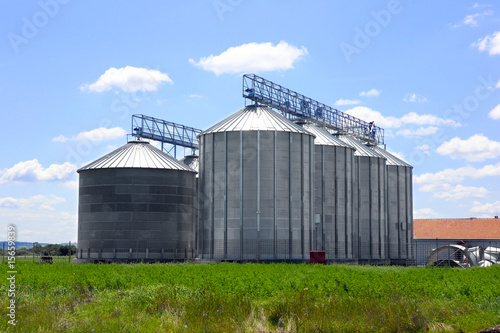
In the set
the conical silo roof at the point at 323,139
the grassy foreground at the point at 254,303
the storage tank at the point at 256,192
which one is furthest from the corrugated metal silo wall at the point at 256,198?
the grassy foreground at the point at 254,303

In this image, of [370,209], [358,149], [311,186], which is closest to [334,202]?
[311,186]

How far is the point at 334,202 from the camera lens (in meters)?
56.5

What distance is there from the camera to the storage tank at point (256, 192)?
47.3m

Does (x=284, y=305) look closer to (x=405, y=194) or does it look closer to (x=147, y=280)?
(x=147, y=280)

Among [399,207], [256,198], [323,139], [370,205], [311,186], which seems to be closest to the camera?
[256,198]

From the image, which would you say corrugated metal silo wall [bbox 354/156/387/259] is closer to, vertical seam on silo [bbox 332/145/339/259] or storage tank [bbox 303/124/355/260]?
storage tank [bbox 303/124/355/260]

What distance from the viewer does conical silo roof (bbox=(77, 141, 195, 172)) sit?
169 ft

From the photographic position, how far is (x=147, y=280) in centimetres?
2509

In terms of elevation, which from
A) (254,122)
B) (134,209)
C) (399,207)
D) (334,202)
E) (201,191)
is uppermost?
(254,122)

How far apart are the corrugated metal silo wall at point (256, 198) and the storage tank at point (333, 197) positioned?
4836 millimetres

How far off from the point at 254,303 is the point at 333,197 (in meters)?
37.6

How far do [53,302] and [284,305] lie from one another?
8.37 metres

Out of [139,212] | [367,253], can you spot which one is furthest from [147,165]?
[367,253]

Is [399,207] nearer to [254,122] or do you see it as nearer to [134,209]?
[254,122]
